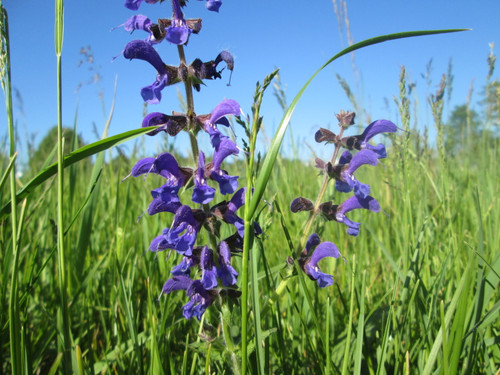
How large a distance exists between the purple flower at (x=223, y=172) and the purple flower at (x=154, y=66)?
294mm

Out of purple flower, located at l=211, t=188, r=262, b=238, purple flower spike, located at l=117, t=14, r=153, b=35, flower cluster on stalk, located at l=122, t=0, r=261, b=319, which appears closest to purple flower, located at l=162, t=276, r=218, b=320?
flower cluster on stalk, located at l=122, t=0, r=261, b=319

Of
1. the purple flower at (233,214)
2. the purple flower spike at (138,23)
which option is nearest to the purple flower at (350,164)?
the purple flower at (233,214)

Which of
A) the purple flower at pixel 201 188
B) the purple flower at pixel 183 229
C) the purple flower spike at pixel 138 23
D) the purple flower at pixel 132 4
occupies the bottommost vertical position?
the purple flower at pixel 183 229

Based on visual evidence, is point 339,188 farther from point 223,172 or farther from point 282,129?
point 282,129

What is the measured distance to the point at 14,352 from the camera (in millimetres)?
890

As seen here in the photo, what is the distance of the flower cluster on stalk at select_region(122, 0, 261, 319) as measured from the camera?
127cm

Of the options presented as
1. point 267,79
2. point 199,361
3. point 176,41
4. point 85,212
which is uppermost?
point 176,41

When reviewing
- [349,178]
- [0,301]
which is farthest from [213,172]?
[0,301]

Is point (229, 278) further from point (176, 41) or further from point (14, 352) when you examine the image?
point (176, 41)

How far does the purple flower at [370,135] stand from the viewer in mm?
1568


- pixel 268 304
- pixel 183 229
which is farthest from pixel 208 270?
pixel 268 304

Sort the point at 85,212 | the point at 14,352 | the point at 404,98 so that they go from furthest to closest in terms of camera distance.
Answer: the point at 404,98
the point at 85,212
the point at 14,352

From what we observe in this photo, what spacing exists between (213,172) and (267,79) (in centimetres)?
50

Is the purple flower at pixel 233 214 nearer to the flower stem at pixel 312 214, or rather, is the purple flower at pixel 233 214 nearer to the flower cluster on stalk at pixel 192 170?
the flower cluster on stalk at pixel 192 170
